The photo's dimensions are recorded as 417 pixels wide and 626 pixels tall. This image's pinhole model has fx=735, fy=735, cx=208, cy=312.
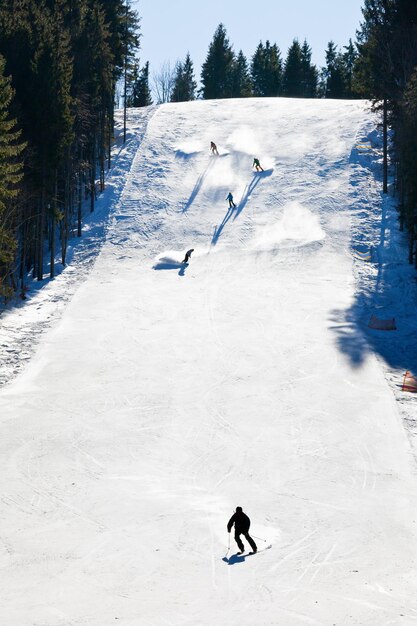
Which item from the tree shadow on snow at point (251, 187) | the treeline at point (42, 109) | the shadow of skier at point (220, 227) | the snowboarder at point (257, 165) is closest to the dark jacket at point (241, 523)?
the treeline at point (42, 109)

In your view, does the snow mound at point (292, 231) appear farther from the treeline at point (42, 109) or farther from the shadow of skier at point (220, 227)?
the treeline at point (42, 109)

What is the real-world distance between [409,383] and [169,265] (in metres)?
19.1

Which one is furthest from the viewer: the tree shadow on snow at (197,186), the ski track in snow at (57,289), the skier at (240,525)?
the tree shadow on snow at (197,186)

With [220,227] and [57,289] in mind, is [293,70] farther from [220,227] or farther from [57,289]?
[57,289]

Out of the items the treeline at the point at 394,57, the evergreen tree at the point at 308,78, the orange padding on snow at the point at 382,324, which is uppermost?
the evergreen tree at the point at 308,78

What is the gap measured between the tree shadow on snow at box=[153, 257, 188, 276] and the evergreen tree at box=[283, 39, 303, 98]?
5435cm

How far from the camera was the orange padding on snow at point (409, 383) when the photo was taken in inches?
1027

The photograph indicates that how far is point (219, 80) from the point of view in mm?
89375

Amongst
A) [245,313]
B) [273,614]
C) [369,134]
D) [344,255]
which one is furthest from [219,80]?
[273,614]

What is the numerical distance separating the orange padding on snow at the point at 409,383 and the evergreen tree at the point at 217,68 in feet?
226

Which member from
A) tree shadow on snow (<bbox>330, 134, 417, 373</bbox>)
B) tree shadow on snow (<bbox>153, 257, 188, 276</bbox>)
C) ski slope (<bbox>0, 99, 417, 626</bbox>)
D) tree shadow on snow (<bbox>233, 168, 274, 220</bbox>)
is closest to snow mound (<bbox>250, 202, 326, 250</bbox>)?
ski slope (<bbox>0, 99, 417, 626</bbox>)

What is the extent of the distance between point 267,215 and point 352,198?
5.94 meters

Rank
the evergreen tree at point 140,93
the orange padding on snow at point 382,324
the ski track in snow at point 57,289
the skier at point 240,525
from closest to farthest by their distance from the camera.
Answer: the skier at point 240,525 < the ski track in snow at point 57,289 < the orange padding on snow at point 382,324 < the evergreen tree at point 140,93

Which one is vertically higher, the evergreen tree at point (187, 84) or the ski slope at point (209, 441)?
the evergreen tree at point (187, 84)
